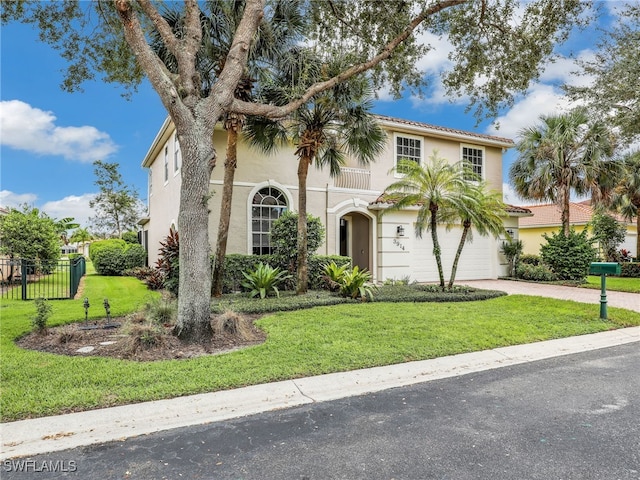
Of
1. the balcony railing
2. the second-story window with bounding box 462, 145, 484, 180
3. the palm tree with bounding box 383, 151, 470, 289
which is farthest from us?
the second-story window with bounding box 462, 145, 484, 180

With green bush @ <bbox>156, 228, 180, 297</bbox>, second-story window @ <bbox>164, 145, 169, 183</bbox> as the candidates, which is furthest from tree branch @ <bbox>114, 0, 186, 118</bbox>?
second-story window @ <bbox>164, 145, 169, 183</bbox>

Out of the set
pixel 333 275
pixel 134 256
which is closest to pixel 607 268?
pixel 333 275

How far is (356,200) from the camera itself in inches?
601

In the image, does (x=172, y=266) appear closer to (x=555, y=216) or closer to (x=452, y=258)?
(x=452, y=258)

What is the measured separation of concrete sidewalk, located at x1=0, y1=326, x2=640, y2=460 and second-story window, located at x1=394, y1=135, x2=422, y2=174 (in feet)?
38.0

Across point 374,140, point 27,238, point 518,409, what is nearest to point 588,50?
point 374,140

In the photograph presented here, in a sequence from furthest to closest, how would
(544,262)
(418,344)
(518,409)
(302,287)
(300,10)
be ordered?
(544,262)
(302,287)
(300,10)
(418,344)
(518,409)

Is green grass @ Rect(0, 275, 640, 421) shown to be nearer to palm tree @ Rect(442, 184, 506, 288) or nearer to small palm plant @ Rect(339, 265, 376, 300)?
small palm plant @ Rect(339, 265, 376, 300)

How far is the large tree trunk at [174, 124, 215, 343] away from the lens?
634cm

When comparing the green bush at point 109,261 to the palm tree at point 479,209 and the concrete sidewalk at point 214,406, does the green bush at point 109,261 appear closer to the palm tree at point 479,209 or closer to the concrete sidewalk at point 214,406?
the palm tree at point 479,209

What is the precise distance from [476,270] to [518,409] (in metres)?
14.3

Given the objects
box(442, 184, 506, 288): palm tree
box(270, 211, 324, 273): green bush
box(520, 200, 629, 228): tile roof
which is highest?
box(520, 200, 629, 228): tile roof

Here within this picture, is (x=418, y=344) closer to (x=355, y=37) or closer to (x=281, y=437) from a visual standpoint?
(x=281, y=437)

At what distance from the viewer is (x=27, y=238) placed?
539 inches
